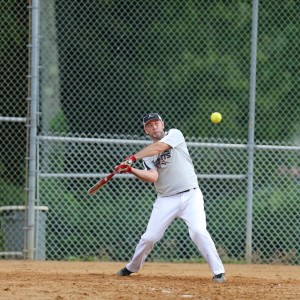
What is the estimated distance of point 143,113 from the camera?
12.8 meters

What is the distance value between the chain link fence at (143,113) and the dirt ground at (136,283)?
106cm

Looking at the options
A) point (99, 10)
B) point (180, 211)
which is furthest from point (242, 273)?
point (99, 10)

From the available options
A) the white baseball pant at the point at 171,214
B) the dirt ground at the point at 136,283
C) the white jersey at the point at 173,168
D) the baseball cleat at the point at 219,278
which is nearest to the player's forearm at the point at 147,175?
the white jersey at the point at 173,168

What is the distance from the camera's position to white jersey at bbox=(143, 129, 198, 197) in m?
8.78

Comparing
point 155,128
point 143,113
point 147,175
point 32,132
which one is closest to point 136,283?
point 147,175

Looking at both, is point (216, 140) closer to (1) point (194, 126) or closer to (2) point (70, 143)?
(1) point (194, 126)

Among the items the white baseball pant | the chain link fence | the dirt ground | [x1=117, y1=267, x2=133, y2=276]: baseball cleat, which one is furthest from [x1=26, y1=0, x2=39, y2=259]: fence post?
the white baseball pant

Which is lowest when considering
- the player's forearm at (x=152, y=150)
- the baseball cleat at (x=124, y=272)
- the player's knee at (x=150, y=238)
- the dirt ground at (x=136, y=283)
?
the dirt ground at (x=136, y=283)

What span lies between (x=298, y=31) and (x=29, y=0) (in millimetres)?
3936

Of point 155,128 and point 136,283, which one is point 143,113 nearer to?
point 155,128

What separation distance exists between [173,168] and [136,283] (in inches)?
47.1

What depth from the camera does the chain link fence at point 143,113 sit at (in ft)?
39.5

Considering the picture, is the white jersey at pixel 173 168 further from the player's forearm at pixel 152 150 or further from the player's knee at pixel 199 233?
the player's knee at pixel 199 233

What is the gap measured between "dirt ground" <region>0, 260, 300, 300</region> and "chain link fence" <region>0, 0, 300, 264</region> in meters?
1.06
